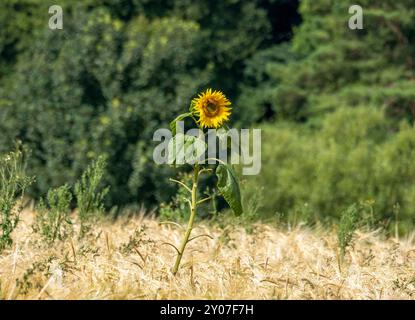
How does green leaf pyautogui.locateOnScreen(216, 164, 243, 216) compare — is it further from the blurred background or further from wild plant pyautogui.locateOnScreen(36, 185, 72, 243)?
the blurred background

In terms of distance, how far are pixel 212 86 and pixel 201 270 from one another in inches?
466

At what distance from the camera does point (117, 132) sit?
15453mm

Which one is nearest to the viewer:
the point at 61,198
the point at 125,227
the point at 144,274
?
the point at 144,274

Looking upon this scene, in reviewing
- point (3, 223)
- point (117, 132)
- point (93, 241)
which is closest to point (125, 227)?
point (93, 241)

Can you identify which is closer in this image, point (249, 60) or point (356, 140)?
Result: point (356, 140)

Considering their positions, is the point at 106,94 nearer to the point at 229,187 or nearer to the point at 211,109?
the point at 211,109

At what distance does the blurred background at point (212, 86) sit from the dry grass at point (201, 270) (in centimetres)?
632

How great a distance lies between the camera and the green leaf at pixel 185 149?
5.08 metres

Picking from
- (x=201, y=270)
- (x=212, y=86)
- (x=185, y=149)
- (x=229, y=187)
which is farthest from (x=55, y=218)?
(x=212, y=86)

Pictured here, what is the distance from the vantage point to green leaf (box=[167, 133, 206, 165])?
5.08m

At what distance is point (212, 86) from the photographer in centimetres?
1733

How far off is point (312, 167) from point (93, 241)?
→ 31.2ft

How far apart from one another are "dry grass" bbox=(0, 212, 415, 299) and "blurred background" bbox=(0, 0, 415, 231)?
632cm
